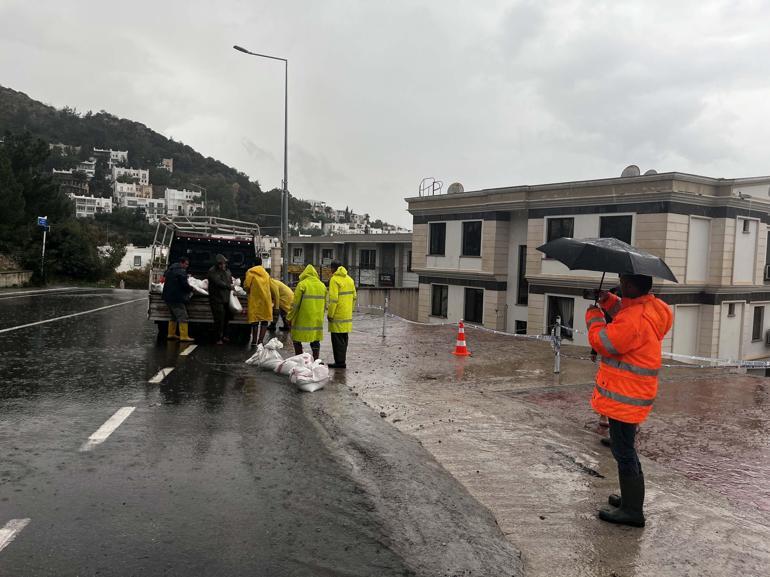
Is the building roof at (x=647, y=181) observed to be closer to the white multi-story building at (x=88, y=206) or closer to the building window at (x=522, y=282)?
the building window at (x=522, y=282)

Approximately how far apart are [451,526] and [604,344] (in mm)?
1777

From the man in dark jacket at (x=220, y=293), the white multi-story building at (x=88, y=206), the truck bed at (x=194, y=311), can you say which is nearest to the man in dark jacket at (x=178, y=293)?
the truck bed at (x=194, y=311)

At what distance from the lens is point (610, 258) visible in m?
5.11

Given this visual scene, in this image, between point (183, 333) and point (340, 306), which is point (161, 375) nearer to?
point (340, 306)

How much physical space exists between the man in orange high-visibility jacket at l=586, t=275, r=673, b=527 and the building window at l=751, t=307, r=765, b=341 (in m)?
24.6

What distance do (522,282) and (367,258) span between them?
2241 cm

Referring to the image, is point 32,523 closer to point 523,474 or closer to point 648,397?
point 523,474

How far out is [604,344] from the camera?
187 inches

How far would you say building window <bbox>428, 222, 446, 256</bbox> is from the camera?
1176 inches

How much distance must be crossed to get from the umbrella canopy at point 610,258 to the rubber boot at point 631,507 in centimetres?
160

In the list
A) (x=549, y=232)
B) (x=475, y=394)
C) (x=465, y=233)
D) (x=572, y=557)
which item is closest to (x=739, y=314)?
(x=549, y=232)

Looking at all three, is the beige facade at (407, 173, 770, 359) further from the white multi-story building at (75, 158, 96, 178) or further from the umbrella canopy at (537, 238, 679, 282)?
the white multi-story building at (75, 158, 96, 178)

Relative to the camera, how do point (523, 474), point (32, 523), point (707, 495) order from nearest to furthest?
point (32, 523) < point (707, 495) < point (523, 474)

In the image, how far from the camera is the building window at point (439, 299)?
30052mm
